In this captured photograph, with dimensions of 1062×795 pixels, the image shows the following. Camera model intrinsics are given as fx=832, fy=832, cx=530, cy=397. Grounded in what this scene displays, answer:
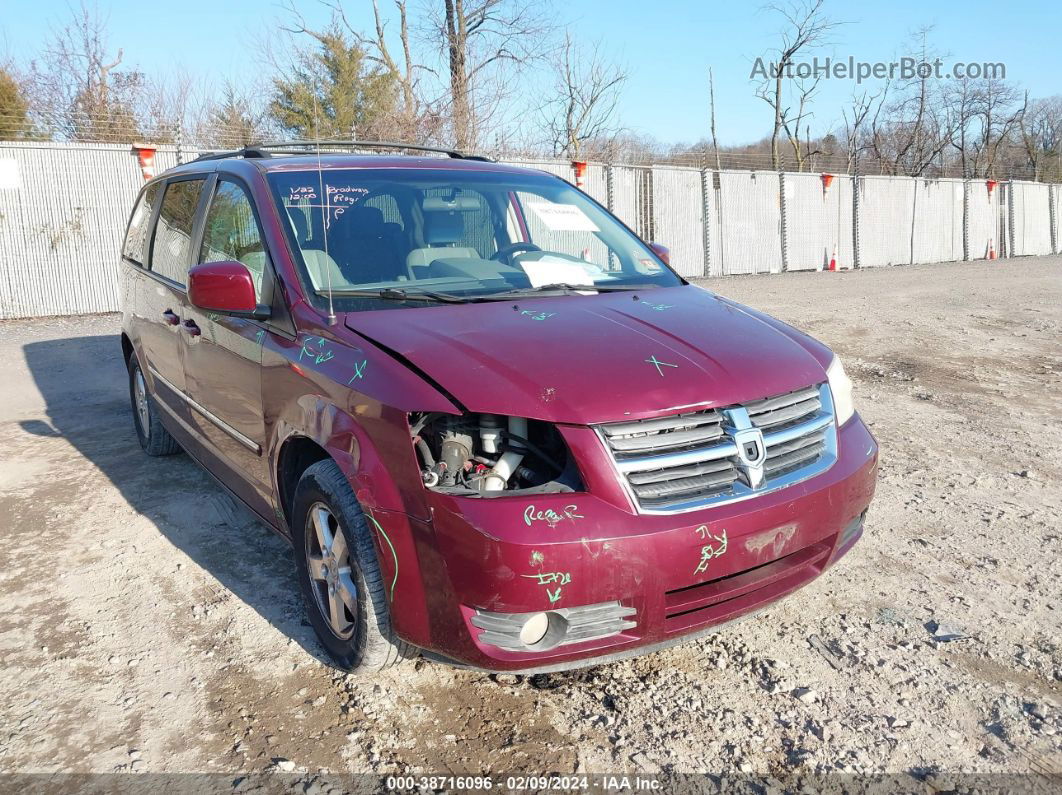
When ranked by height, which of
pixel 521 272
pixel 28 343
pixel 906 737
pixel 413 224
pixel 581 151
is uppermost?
pixel 581 151

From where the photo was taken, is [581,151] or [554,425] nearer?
[554,425]

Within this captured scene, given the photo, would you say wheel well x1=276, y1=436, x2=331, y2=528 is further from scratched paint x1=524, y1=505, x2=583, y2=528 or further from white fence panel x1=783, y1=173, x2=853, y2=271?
white fence panel x1=783, y1=173, x2=853, y2=271

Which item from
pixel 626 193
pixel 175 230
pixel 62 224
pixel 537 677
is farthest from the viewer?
pixel 626 193

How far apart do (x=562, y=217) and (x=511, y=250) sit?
0.51m

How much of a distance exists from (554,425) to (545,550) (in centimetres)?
36

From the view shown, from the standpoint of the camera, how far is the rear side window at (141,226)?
5.07 m

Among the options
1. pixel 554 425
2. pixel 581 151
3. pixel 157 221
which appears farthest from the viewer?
pixel 581 151

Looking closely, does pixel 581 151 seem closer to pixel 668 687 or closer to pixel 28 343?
pixel 28 343

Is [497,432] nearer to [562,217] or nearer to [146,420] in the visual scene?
[562,217]

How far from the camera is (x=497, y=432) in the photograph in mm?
2455

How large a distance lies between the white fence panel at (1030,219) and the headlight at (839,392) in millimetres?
28102

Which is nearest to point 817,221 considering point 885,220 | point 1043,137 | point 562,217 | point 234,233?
point 885,220

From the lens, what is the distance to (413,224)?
351cm

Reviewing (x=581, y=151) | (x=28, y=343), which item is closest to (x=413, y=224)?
(x=28, y=343)
